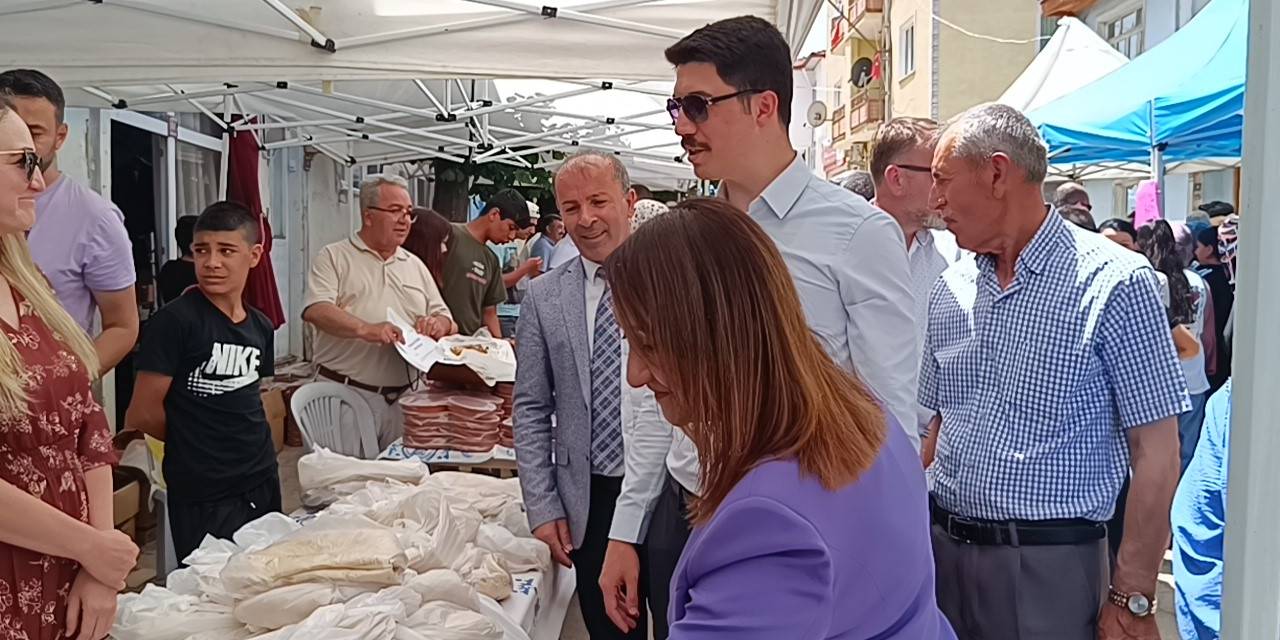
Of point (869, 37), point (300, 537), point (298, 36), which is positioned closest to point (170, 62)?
point (298, 36)

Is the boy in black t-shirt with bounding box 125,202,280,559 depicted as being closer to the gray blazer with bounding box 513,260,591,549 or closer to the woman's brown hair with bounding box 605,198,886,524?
the gray blazer with bounding box 513,260,591,549

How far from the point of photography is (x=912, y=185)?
3355mm

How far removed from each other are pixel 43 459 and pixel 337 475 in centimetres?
144

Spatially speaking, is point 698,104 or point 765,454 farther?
point 698,104

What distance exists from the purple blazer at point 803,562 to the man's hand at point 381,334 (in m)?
3.40

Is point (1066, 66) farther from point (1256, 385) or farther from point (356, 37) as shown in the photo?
point (1256, 385)

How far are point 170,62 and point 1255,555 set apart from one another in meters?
4.30

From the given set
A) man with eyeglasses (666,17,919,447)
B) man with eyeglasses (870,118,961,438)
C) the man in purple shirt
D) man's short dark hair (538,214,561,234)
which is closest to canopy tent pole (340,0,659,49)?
man with eyeglasses (870,118,961,438)

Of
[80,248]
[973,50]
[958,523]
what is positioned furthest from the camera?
[973,50]

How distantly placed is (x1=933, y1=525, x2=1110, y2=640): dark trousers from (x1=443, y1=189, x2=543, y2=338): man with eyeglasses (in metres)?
4.41

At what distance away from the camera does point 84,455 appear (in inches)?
76.5

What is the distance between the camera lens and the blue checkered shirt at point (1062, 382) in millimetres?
1985

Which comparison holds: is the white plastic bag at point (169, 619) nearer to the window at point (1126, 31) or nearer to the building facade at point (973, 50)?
the window at point (1126, 31)

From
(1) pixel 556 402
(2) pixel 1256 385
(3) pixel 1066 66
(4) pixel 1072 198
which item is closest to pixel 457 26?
(1) pixel 556 402
